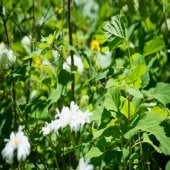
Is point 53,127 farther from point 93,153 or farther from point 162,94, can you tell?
point 162,94

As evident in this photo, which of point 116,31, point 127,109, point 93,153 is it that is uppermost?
point 116,31

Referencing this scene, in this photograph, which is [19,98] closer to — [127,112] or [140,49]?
[140,49]

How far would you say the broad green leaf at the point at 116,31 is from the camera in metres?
1.35

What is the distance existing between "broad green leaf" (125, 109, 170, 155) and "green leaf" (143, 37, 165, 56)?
286 mm

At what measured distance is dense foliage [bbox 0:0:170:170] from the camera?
4.05 feet

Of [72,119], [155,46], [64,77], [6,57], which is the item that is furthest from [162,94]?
[6,57]

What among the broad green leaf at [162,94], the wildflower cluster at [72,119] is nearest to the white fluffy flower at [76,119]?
the wildflower cluster at [72,119]

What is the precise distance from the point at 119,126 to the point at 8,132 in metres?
0.63

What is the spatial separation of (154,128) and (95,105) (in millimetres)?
384

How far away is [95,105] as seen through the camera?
157cm

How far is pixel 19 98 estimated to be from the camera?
2.16m

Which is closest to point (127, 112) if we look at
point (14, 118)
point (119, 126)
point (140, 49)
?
point (119, 126)

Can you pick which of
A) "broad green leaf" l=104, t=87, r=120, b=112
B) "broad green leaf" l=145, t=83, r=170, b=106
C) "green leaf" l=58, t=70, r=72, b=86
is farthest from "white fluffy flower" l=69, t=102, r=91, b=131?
"green leaf" l=58, t=70, r=72, b=86

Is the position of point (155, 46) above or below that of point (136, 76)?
above
